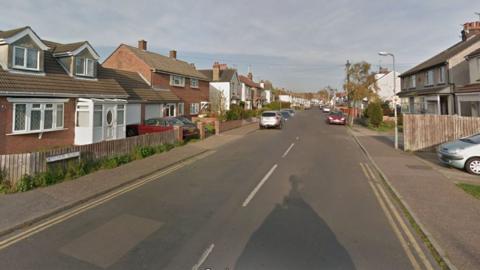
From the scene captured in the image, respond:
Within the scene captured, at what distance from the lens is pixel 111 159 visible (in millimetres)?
10930

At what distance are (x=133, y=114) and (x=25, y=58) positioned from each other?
8.62 metres

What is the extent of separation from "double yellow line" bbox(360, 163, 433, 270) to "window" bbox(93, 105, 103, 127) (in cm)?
1410

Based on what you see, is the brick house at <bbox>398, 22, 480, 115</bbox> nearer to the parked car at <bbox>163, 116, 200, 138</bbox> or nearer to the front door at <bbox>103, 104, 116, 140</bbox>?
the parked car at <bbox>163, 116, 200, 138</bbox>

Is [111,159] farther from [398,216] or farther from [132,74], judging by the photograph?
[132,74]

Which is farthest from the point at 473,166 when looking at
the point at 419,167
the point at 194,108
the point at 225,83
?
the point at 225,83

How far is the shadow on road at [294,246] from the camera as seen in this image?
3.91m

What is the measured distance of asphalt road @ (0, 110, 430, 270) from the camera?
13.2 ft

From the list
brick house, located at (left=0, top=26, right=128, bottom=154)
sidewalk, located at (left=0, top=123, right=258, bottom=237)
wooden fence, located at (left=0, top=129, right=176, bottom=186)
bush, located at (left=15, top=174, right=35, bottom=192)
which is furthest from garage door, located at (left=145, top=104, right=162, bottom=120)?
bush, located at (left=15, top=174, right=35, bottom=192)

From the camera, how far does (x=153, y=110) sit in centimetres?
2356

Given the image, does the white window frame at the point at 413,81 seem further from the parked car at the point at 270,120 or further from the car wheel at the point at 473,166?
the car wheel at the point at 473,166

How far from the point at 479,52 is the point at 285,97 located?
106m

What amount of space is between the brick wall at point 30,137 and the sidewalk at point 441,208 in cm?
1532

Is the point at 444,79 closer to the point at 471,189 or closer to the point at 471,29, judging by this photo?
the point at 471,29

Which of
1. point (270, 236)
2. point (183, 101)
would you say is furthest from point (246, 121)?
point (270, 236)
